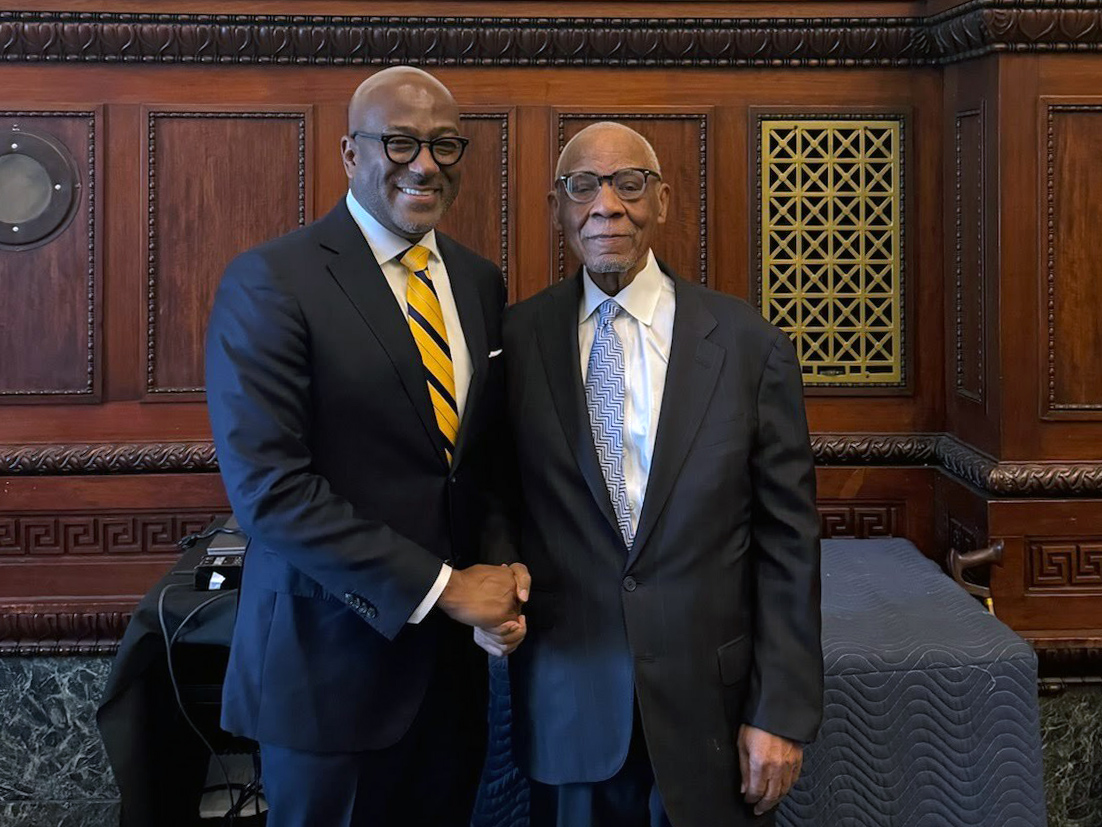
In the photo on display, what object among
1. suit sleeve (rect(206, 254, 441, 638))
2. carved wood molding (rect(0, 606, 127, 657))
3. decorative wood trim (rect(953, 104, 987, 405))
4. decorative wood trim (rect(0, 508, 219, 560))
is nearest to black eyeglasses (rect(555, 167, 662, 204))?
suit sleeve (rect(206, 254, 441, 638))

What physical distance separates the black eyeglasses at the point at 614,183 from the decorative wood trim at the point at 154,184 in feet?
4.33

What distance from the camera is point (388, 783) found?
1809 mm

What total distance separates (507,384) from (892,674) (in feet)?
3.15

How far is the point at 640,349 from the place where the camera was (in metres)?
1.80

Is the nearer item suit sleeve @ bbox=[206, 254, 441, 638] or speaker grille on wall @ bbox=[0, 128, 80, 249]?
suit sleeve @ bbox=[206, 254, 441, 638]

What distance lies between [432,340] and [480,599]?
379 mm

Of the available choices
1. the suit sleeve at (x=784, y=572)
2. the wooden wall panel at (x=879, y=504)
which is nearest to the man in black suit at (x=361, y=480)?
the suit sleeve at (x=784, y=572)

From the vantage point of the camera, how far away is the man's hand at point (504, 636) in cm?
170

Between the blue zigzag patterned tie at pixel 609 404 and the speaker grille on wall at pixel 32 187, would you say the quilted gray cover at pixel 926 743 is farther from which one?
the speaker grille on wall at pixel 32 187

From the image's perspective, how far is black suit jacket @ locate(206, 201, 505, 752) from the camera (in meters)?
1.66

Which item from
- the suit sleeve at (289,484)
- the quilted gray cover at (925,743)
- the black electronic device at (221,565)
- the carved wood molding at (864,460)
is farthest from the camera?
the carved wood molding at (864,460)

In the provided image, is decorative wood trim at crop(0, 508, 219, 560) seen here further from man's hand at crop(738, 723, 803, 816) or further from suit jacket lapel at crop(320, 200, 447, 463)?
man's hand at crop(738, 723, 803, 816)

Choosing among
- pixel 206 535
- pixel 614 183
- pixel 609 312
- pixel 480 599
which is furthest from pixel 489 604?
pixel 206 535

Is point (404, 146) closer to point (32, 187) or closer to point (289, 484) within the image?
point (289, 484)
